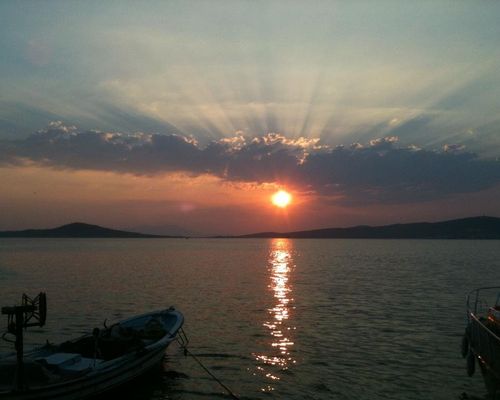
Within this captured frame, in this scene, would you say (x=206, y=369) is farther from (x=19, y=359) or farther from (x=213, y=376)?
(x=19, y=359)

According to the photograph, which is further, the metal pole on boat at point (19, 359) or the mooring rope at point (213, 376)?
the mooring rope at point (213, 376)

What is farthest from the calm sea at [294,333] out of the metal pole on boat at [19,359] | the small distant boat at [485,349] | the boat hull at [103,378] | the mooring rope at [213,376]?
the metal pole on boat at [19,359]

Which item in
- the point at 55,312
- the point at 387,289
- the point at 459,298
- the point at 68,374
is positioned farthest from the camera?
the point at 387,289

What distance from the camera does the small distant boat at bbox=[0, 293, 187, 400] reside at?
15.6 meters

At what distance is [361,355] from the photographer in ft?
79.7

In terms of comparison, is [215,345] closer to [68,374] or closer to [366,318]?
[68,374]

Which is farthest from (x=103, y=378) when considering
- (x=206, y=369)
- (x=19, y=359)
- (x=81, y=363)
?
(x=206, y=369)

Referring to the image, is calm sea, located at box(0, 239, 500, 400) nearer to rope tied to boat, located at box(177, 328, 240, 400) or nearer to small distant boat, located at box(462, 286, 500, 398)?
rope tied to boat, located at box(177, 328, 240, 400)

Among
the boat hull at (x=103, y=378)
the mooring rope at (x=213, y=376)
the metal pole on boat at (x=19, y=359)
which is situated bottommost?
the mooring rope at (x=213, y=376)

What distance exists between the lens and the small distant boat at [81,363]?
51.1 ft

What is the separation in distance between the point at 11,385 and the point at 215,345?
41.6ft

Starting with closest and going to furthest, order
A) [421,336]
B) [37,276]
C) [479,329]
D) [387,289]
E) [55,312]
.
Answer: [479,329], [421,336], [55,312], [387,289], [37,276]

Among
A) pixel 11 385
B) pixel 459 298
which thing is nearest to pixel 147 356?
pixel 11 385

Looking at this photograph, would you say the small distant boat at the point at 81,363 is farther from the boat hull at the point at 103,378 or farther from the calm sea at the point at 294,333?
the calm sea at the point at 294,333
